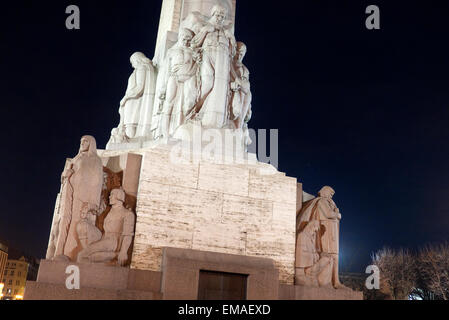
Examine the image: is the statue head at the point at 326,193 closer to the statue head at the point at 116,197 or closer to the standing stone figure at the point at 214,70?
the standing stone figure at the point at 214,70

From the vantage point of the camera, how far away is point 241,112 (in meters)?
12.1

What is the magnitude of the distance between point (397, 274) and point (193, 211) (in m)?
36.4

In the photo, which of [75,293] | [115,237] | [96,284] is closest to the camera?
[75,293]

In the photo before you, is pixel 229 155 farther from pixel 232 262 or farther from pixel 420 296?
pixel 420 296

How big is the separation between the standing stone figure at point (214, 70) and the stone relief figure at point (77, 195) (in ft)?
8.90

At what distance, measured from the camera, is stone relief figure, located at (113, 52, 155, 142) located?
41.7 feet

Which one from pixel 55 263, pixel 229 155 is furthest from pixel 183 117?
pixel 55 263

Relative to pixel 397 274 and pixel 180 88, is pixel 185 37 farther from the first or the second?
pixel 397 274

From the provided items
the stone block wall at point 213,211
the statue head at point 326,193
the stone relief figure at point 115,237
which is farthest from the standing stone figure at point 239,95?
the stone relief figure at point 115,237

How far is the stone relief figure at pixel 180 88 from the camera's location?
11.4 m

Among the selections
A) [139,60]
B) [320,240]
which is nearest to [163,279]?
[320,240]

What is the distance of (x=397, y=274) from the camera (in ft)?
137

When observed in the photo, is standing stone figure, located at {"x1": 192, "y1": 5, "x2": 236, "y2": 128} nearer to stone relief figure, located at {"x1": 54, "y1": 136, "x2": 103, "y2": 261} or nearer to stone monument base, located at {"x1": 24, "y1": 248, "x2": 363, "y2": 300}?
stone relief figure, located at {"x1": 54, "y1": 136, "x2": 103, "y2": 261}

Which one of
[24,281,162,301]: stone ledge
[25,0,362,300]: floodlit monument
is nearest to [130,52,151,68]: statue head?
[25,0,362,300]: floodlit monument
